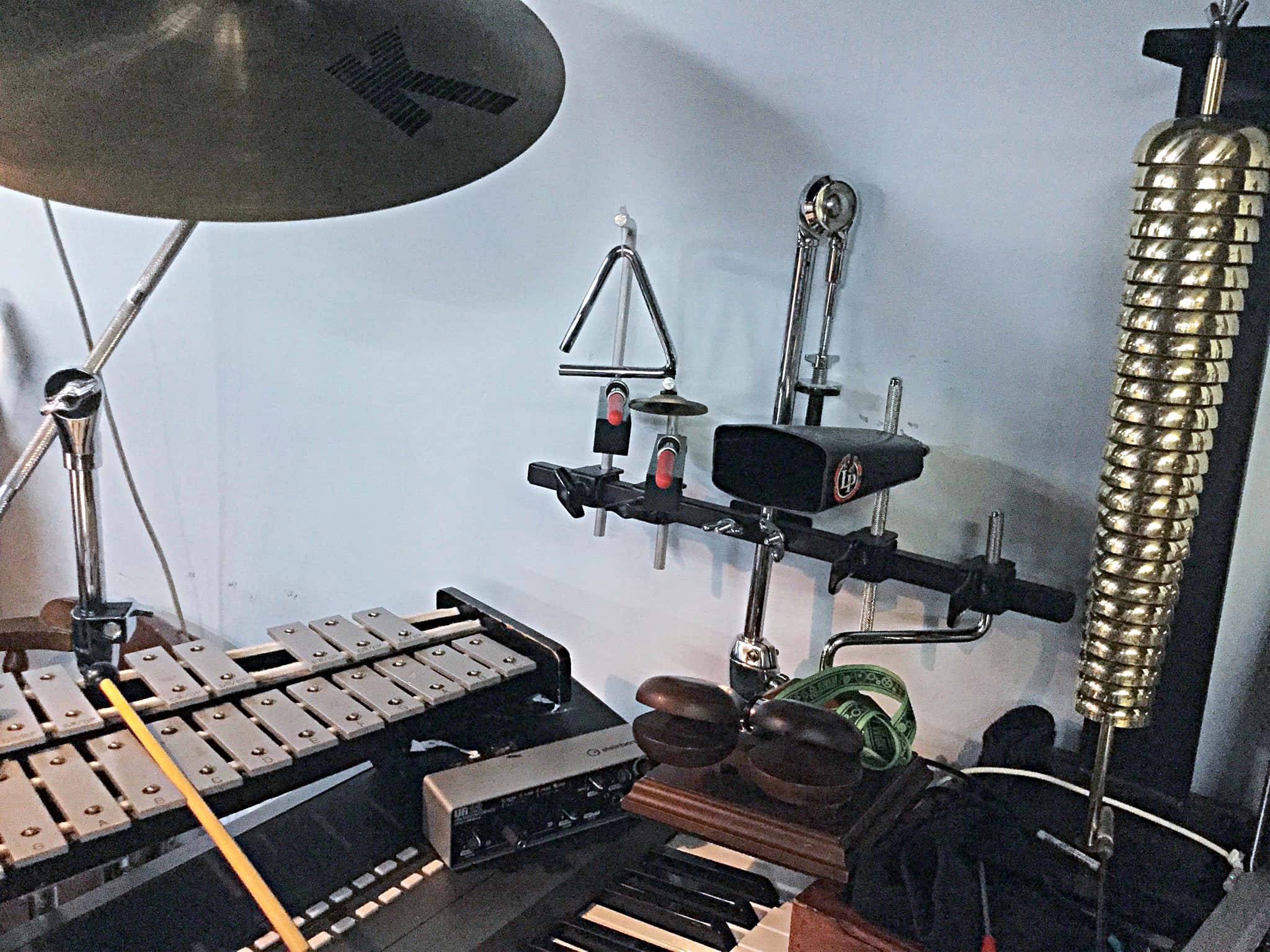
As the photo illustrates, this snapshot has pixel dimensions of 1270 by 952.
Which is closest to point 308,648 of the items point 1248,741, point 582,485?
point 582,485

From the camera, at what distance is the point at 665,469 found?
1.15 metres

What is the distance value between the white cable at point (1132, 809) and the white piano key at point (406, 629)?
1.87ft

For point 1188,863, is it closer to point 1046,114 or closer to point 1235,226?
point 1235,226

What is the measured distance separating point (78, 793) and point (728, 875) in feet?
1.81

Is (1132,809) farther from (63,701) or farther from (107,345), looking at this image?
(107,345)

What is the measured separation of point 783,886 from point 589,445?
2.24 ft

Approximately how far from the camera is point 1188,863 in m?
0.91

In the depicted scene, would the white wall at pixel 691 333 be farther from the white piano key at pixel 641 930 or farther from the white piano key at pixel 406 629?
the white piano key at pixel 641 930

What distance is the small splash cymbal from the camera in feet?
3.80

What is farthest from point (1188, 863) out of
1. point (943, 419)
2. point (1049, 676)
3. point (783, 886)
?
point (943, 419)

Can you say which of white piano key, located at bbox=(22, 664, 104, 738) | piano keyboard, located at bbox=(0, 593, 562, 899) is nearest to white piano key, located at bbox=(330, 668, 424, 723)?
piano keyboard, located at bbox=(0, 593, 562, 899)

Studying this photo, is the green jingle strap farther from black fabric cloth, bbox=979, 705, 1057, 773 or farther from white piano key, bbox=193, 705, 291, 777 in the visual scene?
white piano key, bbox=193, 705, 291, 777

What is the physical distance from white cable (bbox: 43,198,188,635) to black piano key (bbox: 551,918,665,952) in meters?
1.39

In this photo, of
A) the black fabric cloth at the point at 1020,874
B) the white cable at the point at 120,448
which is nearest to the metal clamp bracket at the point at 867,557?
the black fabric cloth at the point at 1020,874
